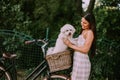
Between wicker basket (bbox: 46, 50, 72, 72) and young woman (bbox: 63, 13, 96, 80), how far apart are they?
102mm

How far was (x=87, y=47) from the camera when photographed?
614cm

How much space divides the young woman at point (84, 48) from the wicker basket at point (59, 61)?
0.10 meters

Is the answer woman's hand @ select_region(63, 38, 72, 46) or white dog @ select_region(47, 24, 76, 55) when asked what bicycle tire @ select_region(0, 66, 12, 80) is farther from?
woman's hand @ select_region(63, 38, 72, 46)

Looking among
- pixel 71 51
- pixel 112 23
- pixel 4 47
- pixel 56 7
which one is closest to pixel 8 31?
pixel 4 47

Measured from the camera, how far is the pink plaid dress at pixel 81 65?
20.5ft

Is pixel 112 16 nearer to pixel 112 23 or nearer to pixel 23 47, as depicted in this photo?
pixel 112 23

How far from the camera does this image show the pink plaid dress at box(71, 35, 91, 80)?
20.5 feet

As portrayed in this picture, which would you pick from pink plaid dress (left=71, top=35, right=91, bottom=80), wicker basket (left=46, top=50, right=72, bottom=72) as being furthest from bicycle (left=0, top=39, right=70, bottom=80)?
pink plaid dress (left=71, top=35, right=91, bottom=80)

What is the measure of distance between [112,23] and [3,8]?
265 cm

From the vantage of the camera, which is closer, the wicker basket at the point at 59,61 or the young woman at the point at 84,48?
the young woman at the point at 84,48

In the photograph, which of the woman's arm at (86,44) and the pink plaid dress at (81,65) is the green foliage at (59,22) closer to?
Result: the pink plaid dress at (81,65)

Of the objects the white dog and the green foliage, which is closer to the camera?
the white dog

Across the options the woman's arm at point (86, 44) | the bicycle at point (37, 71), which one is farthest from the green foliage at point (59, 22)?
the woman's arm at point (86, 44)

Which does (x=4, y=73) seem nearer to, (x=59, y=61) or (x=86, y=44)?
(x=59, y=61)
